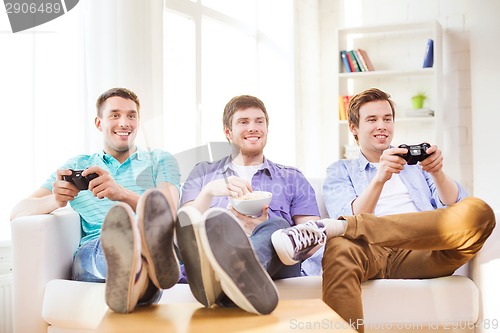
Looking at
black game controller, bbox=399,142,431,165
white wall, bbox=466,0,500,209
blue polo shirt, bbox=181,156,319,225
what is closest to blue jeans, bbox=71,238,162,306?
blue polo shirt, bbox=181,156,319,225

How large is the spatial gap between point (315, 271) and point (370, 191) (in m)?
0.33

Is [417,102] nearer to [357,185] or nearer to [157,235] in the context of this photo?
[357,185]

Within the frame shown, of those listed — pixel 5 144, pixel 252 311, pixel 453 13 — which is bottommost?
pixel 252 311

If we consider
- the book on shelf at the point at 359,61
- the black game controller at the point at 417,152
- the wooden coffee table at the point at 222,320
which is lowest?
the wooden coffee table at the point at 222,320

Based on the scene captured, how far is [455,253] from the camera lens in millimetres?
1898

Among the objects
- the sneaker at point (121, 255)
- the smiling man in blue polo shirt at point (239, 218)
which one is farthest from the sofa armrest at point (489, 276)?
the sneaker at point (121, 255)

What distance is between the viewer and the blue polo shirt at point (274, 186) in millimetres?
2172

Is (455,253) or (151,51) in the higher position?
(151,51)

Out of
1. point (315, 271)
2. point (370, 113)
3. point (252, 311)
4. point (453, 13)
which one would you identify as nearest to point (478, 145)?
point (453, 13)

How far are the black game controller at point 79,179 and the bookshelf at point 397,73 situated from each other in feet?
9.86

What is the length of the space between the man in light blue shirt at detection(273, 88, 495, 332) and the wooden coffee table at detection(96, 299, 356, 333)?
0.34 m

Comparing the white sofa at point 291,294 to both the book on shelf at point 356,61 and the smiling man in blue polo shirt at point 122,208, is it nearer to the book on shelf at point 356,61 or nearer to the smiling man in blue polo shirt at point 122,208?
the smiling man in blue polo shirt at point 122,208

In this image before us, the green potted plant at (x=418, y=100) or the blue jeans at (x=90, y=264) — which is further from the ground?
the green potted plant at (x=418, y=100)

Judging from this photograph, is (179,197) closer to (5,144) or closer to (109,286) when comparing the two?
(5,144)
